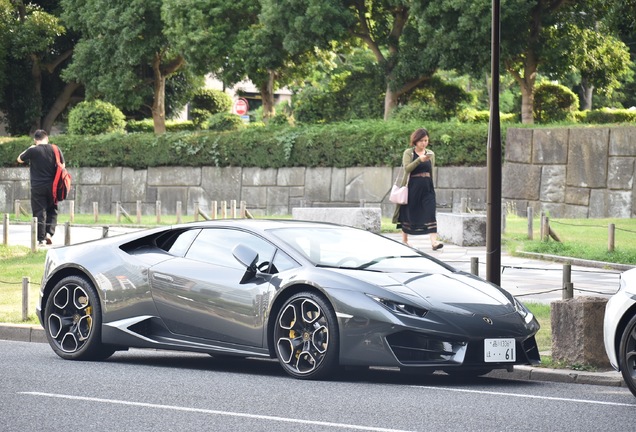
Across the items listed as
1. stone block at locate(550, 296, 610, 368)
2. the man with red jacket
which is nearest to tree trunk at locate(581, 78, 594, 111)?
the man with red jacket

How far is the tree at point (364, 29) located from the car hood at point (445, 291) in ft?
83.4

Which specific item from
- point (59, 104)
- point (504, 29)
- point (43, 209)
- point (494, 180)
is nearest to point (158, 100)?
point (59, 104)

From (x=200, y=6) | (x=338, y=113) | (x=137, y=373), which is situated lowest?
(x=137, y=373)

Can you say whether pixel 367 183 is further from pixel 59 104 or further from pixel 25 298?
pixel 25 298

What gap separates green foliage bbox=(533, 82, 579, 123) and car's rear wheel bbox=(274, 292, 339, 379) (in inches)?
1170

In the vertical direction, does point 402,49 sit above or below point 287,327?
above

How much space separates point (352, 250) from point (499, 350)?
1532mm

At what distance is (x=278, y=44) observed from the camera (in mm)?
38531

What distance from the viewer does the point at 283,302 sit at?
9.38m

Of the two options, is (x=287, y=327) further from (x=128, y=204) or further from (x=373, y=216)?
(x=128, y=204)

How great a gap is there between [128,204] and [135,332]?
3101cm

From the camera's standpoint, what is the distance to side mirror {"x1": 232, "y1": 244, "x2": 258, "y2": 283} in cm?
966

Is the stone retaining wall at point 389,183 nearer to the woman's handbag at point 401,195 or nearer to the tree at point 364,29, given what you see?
the tree at point 364,29

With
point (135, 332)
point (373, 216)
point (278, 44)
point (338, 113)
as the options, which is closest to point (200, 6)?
point (278, 44)
